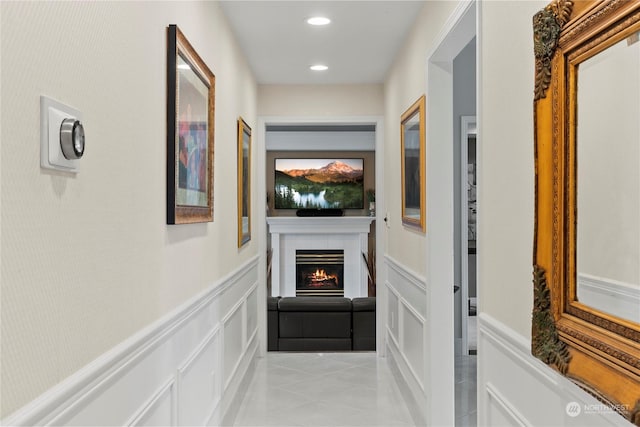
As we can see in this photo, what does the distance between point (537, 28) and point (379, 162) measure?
4.19m

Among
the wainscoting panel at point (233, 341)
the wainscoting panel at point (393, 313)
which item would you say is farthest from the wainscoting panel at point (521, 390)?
the wainscoting panel at point (393, 313)

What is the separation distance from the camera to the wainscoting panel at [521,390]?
1397 millimetres

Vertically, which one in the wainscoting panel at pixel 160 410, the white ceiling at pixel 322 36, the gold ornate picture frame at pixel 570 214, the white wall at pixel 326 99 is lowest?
the wainscoting panel at pixel 160 410

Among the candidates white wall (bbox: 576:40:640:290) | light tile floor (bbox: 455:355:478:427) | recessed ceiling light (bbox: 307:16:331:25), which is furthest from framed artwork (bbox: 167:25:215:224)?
light tile floor (bbox: 455:355:478:427)

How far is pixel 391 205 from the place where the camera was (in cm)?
510

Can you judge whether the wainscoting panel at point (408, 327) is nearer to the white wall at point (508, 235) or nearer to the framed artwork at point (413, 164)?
the framed artwork at point (413, 164)

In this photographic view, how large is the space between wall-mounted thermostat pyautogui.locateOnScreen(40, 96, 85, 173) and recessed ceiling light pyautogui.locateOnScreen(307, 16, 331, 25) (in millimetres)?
2631

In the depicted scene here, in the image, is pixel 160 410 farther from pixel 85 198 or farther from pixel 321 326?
pixel 321 326

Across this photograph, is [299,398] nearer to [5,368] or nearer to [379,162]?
[379,162]

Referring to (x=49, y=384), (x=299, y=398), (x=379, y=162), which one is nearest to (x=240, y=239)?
(x=299, y=398)

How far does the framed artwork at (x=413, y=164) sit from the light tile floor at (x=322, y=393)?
51.6 inches

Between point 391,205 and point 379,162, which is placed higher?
point 379,162

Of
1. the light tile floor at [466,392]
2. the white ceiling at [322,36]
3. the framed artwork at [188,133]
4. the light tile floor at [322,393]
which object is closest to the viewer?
the framed artwork at [188,133]

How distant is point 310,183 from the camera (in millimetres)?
8797
